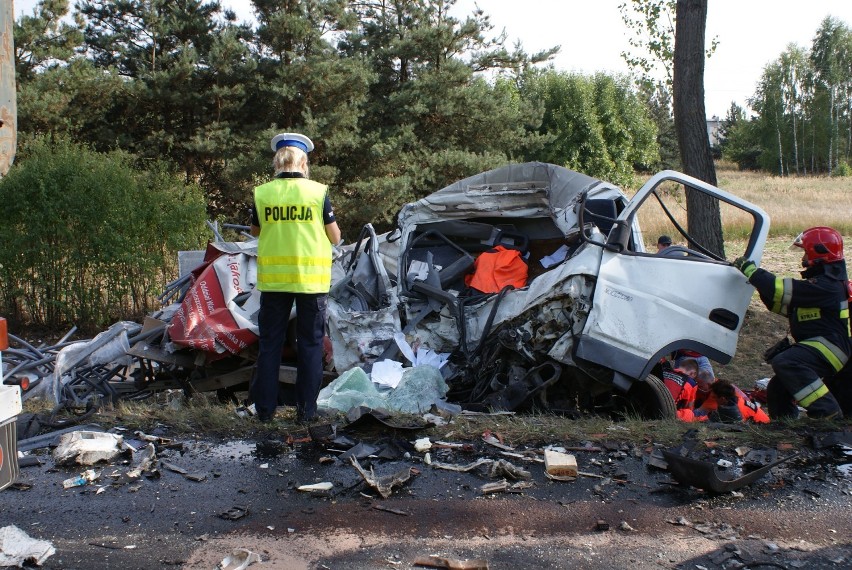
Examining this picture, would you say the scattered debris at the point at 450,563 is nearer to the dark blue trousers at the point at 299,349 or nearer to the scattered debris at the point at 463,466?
the scattered debris at the point at 463,466

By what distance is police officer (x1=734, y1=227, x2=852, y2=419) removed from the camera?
5078 millimetres

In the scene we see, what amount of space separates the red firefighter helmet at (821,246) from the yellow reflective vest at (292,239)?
131 inches

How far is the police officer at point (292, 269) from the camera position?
198 inches

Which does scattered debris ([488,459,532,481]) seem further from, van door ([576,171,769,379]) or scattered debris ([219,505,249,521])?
scattered debris ([219,505,249,521])

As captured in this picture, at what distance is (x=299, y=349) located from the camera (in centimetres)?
514

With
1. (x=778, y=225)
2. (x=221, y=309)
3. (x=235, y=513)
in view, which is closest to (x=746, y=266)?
(x=235, y=513)

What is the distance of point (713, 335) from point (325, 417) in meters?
2.69

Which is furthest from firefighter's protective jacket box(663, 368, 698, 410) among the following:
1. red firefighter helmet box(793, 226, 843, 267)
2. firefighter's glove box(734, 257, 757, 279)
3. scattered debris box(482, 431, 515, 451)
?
scattered debris box(482, 431, 515, 451)

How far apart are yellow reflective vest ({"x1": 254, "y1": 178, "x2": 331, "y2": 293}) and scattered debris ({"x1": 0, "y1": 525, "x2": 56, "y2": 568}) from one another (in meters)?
2.14

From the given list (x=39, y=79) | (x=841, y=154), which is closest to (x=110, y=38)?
(x=39, y=79)

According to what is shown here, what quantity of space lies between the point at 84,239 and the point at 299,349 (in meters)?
6.82

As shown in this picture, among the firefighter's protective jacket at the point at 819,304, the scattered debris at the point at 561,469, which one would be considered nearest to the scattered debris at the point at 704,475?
the scattered debris at the point at 561,469

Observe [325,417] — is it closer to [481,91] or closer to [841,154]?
[481,91]

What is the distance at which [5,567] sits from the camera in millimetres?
3105
